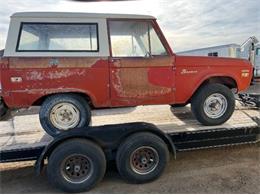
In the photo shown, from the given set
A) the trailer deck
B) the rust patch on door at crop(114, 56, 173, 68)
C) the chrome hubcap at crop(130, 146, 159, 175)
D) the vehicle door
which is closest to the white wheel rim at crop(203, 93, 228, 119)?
the trailer deck

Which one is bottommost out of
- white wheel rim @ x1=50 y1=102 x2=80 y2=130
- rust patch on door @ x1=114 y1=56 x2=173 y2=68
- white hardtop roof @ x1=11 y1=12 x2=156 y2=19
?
white wheel rim @ x1=50 y1=102 x2=80 y2=130

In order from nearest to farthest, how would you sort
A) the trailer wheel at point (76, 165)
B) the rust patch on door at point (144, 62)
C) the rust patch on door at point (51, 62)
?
the trailer wheel at point (76, 165) < the rust patch on door at point (51, 62) < the rust patch on door at point (144, 62)

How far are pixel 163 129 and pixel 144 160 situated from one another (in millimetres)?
657

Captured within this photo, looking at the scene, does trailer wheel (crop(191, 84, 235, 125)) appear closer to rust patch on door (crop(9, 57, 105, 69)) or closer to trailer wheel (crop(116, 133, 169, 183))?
trailer wheel (crop(116, 133, 169, 183))

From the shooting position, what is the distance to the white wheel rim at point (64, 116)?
4230mm

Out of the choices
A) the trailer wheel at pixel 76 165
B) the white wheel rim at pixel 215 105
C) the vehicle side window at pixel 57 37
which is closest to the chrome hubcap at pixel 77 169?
the trailer wheel at pixel 76 165

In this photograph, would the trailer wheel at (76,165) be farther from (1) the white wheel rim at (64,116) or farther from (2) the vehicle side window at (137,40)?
(2) the vehicle side window at (137,40)

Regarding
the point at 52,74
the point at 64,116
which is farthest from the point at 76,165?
the point at 52,74

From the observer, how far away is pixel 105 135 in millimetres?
4059

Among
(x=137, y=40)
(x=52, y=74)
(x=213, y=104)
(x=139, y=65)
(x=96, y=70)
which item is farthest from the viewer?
(x=213, y=104)

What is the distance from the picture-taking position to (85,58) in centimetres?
419

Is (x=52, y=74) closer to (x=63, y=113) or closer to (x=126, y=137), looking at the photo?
(x=63, y=113)

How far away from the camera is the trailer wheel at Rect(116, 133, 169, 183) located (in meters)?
4.07

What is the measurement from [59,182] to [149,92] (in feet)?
6.19
